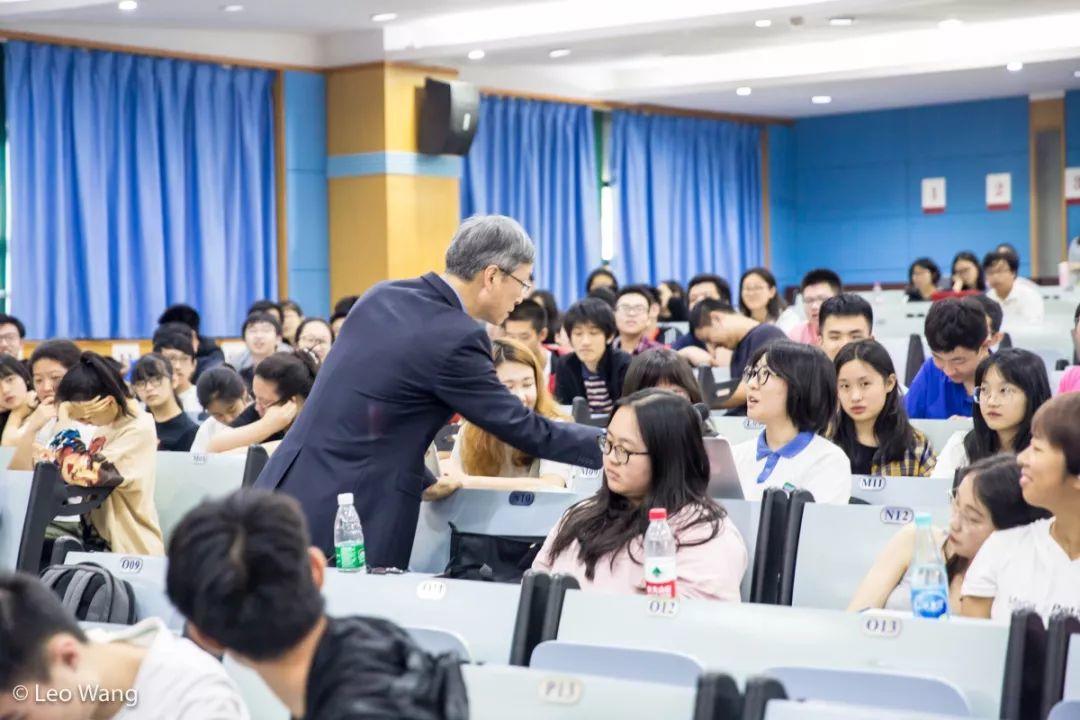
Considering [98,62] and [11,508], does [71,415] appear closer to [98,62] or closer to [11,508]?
[11,508]

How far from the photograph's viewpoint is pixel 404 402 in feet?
12.1

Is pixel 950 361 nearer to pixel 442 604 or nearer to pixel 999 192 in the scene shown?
pixel 442 604

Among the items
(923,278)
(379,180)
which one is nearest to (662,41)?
(379,180)

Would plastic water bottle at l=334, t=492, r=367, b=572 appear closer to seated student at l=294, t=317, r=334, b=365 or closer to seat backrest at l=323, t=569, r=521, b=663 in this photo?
seat backrest at l=323, t=569, r=521, b=663

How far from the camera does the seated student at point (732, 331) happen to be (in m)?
7.67

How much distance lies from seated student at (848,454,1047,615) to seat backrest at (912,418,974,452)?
4.93 feet

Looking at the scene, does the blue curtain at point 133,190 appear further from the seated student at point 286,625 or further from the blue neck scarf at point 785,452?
the seated student at point 286,625

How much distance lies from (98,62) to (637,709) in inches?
396

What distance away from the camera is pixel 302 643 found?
5.76 ft

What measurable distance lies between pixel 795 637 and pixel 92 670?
1.29 metres

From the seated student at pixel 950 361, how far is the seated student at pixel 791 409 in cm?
106

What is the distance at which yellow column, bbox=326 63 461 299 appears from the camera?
487 inches

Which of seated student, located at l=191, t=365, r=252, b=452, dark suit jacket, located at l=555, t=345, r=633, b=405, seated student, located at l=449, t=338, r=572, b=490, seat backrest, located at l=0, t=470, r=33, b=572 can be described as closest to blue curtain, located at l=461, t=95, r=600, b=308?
dark suit jacket, located at l=555, t=345, r=633, b=405

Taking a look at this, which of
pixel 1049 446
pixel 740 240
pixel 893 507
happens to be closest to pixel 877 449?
pixel 893 507
